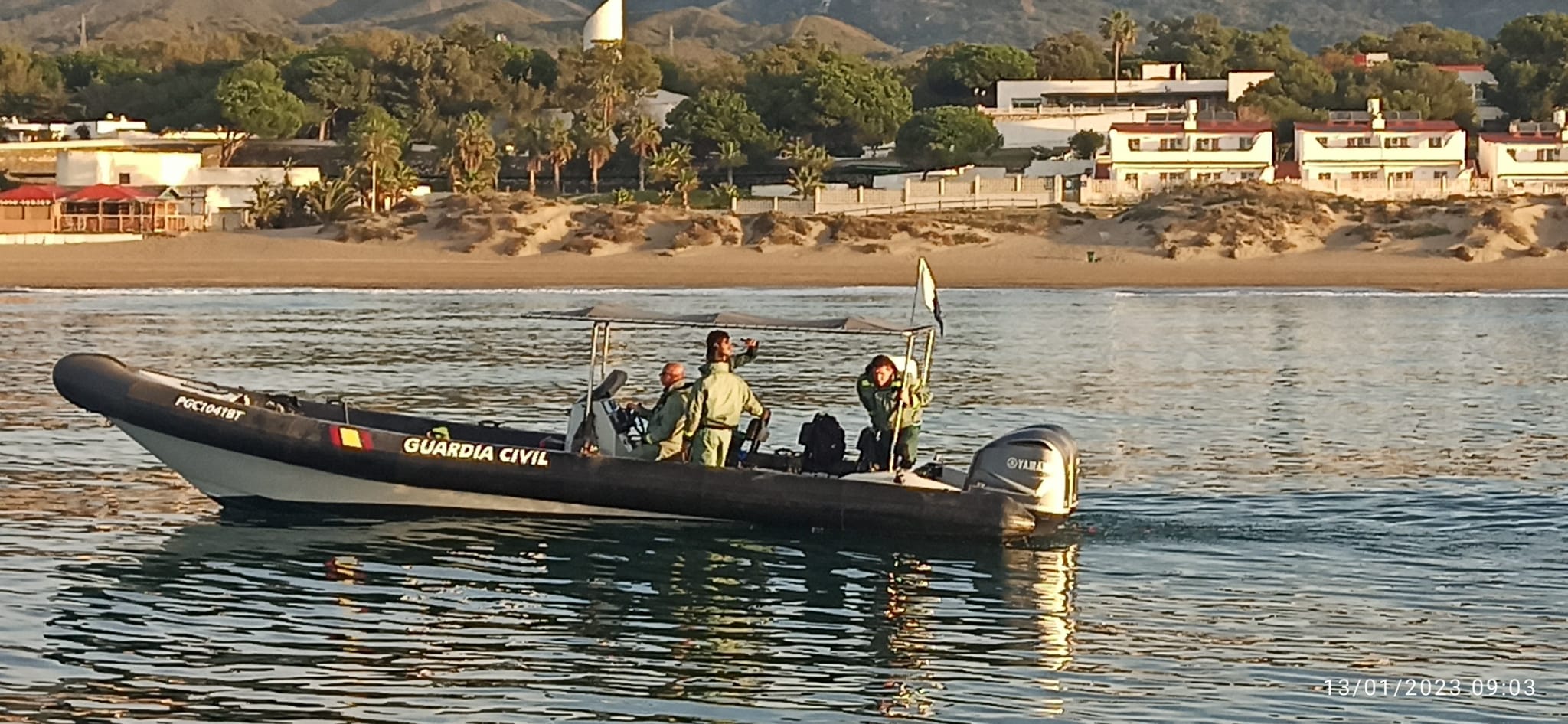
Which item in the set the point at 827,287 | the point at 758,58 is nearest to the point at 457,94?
the point at 758,58

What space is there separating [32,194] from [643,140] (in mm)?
26757

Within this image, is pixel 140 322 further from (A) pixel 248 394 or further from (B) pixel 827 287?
(A) pixel 248 394

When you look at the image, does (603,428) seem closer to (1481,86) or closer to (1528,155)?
(1528,155)

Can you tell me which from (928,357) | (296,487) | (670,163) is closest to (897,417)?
(928,357)

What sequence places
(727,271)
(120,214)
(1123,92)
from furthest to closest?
1. (1123,92)
2. (120,214)
3. (727,271)

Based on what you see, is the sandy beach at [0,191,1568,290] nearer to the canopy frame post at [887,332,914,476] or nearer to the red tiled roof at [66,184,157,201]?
the red tiled roof at [66,184,157,201]

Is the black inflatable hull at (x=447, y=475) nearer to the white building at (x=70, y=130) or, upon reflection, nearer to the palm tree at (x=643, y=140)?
the palm tree at (x=643, y=140)

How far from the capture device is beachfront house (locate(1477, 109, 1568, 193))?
268 feet

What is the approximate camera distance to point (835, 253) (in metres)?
61.9

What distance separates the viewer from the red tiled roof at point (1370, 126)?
8388cm

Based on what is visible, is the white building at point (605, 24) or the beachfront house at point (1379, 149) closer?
the beachfront house at point (1379, 149)

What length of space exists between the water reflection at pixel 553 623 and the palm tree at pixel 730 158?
69.9 m

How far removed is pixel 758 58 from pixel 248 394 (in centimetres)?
10485

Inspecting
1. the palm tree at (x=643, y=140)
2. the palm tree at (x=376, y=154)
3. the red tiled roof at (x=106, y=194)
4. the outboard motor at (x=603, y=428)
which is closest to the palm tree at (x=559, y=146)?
the palm tree at (x=643, y=140)
